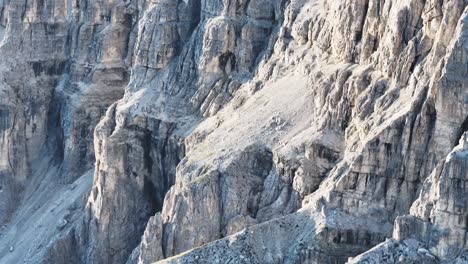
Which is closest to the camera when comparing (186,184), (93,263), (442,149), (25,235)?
(442,149)

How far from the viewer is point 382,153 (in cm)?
8100

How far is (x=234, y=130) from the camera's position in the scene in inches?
3816

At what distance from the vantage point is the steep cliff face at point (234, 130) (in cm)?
7912

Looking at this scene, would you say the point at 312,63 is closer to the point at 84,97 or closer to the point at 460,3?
the point at 460,3

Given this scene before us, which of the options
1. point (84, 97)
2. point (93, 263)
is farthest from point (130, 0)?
point (93, 263)

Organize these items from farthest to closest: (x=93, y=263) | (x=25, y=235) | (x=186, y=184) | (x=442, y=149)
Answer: (x=25, y=235) → (x=93, y=263) → (x=186, y=184) → (x=442, y=149)

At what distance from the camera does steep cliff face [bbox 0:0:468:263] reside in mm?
79125

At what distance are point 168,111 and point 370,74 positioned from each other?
81.9 feet

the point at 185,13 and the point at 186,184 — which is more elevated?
the point at 185,13

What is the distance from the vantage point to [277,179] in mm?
91250

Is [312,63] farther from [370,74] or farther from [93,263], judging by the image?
[93,263]

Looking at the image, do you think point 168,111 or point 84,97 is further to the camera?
point 84,97

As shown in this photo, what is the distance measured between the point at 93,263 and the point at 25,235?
13070mm

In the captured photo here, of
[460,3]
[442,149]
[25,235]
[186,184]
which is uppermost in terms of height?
[460,3]
